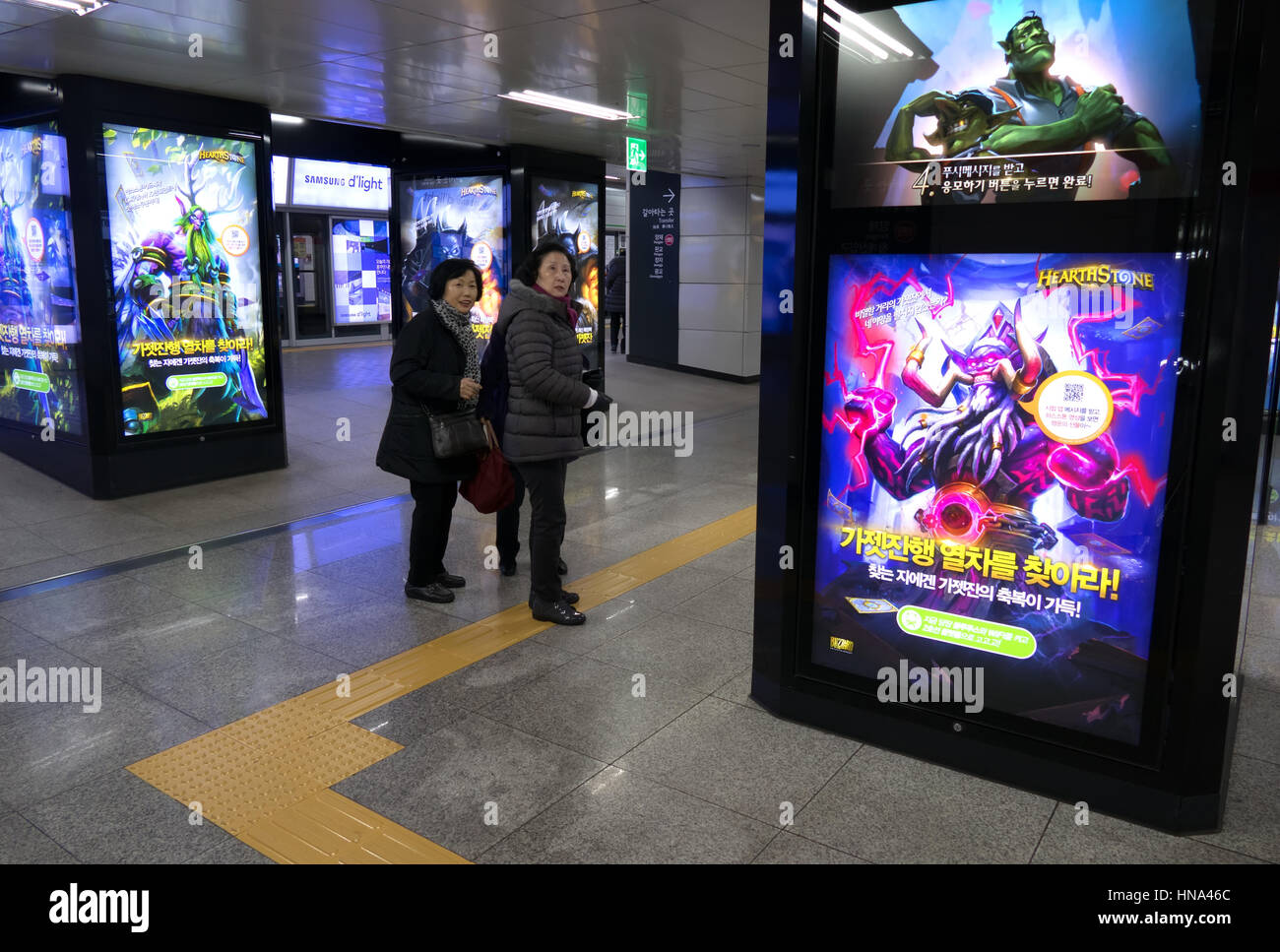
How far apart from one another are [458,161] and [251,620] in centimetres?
642

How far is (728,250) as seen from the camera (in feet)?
44.9

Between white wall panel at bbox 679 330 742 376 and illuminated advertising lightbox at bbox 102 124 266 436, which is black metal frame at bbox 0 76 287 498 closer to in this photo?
illuminated advertising lightbox at bbox 102 124 266 436

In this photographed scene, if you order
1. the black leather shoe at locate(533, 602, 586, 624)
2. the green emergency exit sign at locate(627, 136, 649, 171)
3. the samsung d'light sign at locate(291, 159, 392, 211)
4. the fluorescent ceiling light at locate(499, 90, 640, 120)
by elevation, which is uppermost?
the samsung d'light sign at locate(291, 159, 392, 211)

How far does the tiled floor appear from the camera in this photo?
2859 millimetres

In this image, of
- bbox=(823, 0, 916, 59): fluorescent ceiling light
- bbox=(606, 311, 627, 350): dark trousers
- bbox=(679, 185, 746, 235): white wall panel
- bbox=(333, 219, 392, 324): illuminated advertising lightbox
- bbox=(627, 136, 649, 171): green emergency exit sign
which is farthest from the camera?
bbox=(333, 219, 392, 324): illuminated advertising lightbox

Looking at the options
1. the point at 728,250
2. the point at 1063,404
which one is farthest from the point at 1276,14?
the point at 728,250

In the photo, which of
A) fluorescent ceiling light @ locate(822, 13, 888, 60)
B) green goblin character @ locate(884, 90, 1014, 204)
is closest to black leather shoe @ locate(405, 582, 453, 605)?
green goblin character @ locate(884, 90, 1014, 204)

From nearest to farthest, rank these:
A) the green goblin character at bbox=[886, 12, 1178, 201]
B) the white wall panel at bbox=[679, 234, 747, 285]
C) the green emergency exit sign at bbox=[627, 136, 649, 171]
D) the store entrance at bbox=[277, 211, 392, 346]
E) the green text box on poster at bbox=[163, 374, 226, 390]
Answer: the green goblin character at bbox=[886, 12, 1178, 201] → the green text box on poster at bbox=[163, 374, 226, 390] → the green emergency exit sign at bbox=[627, 136, 649, 171] → the white wall panel at bbox=[679, 234, 747, 285] → the store entrance at bbox=[277, 211, 392, 346]

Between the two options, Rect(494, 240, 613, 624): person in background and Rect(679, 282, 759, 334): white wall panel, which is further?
Rect(679, 282, 759, 334): white wall panel

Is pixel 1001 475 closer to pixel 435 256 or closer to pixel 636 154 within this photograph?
pixel 636 154

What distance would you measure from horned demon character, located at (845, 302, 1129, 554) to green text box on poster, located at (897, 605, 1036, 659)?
267mm

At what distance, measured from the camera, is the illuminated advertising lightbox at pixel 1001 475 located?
2822 millimetres

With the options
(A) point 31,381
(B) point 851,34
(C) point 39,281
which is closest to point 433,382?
(B) point 851,34

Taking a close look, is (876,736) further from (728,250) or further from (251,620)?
(728,250)
